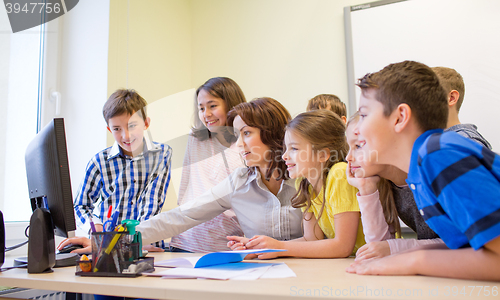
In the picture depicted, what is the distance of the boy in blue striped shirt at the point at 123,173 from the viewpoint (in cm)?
164

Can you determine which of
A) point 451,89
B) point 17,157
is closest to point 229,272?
point 451,89

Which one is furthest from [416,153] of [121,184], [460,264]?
[121,184]

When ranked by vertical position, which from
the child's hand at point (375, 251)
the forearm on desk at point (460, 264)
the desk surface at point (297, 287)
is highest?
the forearm on desk at point (460, 264)

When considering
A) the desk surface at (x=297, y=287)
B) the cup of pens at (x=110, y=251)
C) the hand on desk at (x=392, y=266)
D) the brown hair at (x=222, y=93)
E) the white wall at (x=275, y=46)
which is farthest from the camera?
the white wall at (x=275, y=46)

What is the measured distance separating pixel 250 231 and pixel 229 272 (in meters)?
0.63

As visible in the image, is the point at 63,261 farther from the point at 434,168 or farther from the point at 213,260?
the point at 434,168

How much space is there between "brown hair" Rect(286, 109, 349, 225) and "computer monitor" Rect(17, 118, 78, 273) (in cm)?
70

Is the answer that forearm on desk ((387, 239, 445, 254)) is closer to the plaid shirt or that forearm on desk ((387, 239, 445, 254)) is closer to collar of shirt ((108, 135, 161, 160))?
the plaid shirt

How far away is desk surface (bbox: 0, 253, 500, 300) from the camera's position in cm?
53

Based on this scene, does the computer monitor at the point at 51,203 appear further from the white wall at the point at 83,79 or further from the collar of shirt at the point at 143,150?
the white wall at the point at 83,79

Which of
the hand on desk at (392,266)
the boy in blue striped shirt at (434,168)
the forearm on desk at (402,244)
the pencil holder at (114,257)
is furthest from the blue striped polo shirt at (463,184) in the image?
the pencil holder at (114,257)

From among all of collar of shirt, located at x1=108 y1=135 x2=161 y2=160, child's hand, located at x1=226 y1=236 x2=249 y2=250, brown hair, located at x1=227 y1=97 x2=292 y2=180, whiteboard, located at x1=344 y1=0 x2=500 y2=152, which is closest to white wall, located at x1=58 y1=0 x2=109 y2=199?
collar of shirt, located at x1=108 y1=135 x2=161 y2=160

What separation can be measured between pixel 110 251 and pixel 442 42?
213 centimetres

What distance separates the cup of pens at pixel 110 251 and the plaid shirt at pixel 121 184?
0.82 meters
